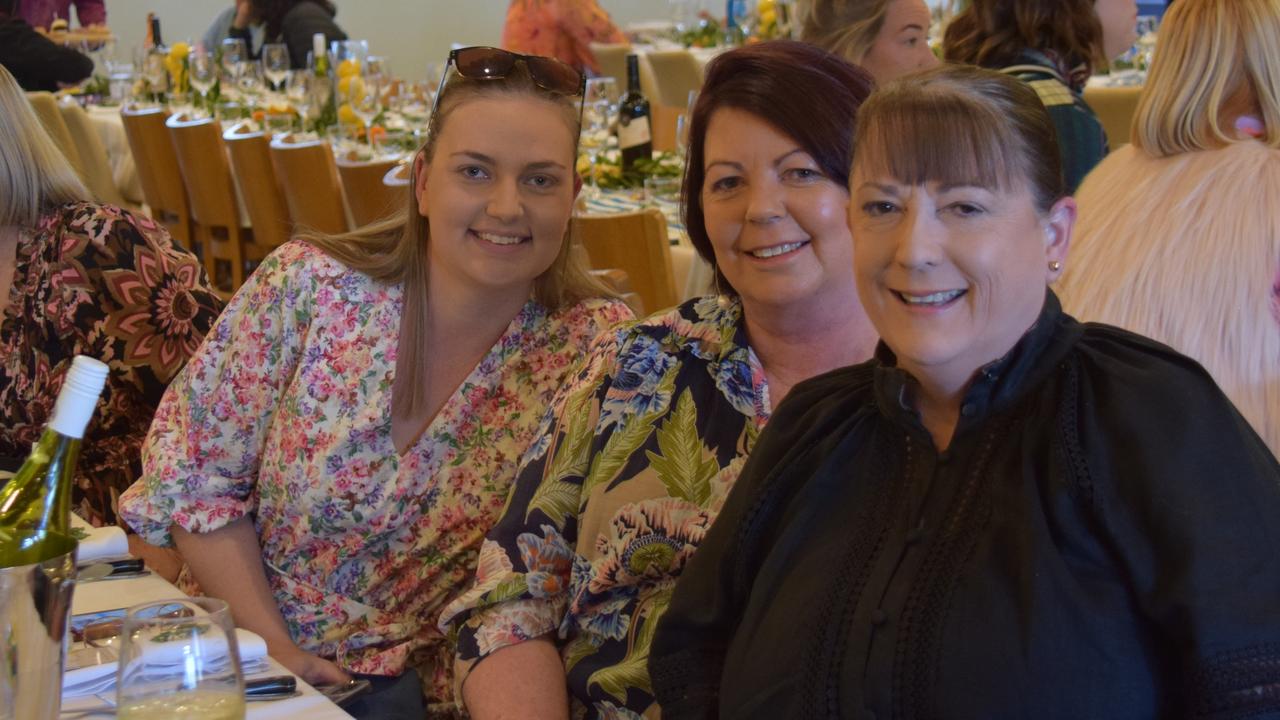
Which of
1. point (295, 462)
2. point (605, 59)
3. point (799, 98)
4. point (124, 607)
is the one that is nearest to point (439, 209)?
point (295, 462)

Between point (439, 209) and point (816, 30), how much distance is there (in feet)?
7.16

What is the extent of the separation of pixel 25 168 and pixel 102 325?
332 mm

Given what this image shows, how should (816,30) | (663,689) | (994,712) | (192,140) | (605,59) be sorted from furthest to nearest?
(605,59), (192,140), (816,30), (663,689), (994,712)

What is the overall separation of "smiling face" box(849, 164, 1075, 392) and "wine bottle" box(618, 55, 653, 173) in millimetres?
3364

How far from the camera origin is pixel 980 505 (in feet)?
4.52

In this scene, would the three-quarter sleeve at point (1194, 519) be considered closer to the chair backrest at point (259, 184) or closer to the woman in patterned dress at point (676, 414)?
the woman in patterned dress at point (676, 414)

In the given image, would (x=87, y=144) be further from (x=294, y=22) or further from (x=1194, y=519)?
(x=1194, y=519)

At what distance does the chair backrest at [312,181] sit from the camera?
206 inches

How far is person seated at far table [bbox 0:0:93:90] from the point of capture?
24.0 ft

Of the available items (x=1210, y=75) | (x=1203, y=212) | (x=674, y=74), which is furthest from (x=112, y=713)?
(x=674, y=74)

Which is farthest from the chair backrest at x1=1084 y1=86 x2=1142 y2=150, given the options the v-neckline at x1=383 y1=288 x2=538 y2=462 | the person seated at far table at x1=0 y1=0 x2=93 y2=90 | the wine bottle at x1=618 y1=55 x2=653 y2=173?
the person seated at far table at x1=0 y1=0 x2=93 y2=90

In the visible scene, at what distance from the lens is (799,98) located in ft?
6.13

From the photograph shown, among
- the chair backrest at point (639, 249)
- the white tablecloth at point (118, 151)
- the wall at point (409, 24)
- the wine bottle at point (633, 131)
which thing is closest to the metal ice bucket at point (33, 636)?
the chair backrest at point (639, 249)

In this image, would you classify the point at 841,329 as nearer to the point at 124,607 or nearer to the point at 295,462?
the point at 295,462
